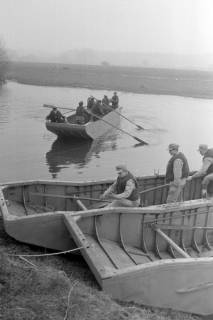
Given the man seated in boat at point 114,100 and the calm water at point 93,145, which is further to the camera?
the man seated in boat at point 114,100

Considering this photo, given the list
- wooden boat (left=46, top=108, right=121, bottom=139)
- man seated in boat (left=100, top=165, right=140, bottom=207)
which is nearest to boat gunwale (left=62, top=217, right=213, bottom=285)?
man seated in boat (left=100, top=165, right=140, bottom=207)

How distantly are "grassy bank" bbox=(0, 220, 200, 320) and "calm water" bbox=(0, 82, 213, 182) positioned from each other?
31.1 feet

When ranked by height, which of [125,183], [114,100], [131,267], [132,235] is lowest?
[132,235]

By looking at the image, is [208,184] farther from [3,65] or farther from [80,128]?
[3,65]

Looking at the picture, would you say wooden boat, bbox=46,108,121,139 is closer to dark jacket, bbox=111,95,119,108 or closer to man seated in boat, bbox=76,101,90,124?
man seated in boat, bbox=76,101,90,124

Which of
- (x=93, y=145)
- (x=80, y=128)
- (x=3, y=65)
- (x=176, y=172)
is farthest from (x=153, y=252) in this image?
(x=3, y=65)

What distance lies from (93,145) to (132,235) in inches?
524

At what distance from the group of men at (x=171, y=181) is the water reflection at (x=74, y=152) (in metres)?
7.62

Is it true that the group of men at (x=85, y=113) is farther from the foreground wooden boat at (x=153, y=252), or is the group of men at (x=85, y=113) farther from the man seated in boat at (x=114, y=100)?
the foreground wooden boat at (x=153, y=252)

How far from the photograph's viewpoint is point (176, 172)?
31.2ft

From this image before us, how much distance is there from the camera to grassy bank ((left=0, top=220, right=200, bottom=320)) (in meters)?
5.21

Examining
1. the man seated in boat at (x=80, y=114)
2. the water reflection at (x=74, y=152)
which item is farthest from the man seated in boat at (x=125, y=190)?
the man seated in boat at (x=80, y=114)

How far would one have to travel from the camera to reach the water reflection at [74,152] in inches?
711

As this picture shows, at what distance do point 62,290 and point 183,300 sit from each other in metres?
2.21
